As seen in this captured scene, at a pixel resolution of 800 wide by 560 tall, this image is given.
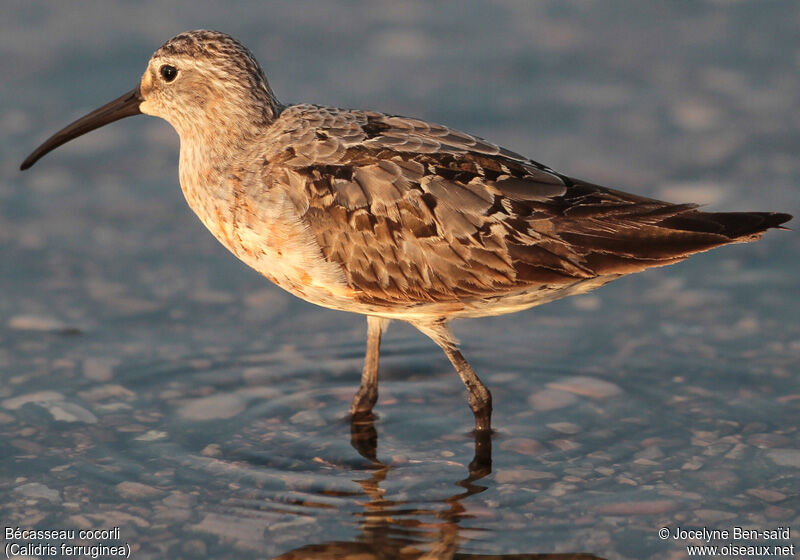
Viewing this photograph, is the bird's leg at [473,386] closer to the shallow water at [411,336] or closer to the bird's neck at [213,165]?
the shallow water at [411,336]

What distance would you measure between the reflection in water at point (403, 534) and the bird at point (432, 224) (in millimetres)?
1215

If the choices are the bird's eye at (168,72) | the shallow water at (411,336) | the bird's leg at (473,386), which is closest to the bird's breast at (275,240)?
the bird's leg at (473,386)

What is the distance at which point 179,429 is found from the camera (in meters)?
9.42

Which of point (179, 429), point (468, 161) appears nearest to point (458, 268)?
point (468, 161)

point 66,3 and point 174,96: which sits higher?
point 66,3

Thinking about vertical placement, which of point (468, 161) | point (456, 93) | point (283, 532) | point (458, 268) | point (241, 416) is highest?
point (456, 93)

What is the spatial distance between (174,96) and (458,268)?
8.32ft

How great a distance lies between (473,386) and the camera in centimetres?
941

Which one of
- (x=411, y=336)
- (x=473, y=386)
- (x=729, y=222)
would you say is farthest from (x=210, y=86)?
(x=729, y=222)

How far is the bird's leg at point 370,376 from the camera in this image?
31.9 ft

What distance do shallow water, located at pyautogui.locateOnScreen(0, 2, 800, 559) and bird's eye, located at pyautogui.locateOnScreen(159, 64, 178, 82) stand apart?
224 centimetres

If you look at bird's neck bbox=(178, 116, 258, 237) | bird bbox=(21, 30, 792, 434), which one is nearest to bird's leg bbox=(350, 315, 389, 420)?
bird bbox=(21, 30, 792, 434)

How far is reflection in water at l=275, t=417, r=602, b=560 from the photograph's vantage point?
8.03 metres

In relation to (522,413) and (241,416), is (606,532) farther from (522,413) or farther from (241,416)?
(241,416)
